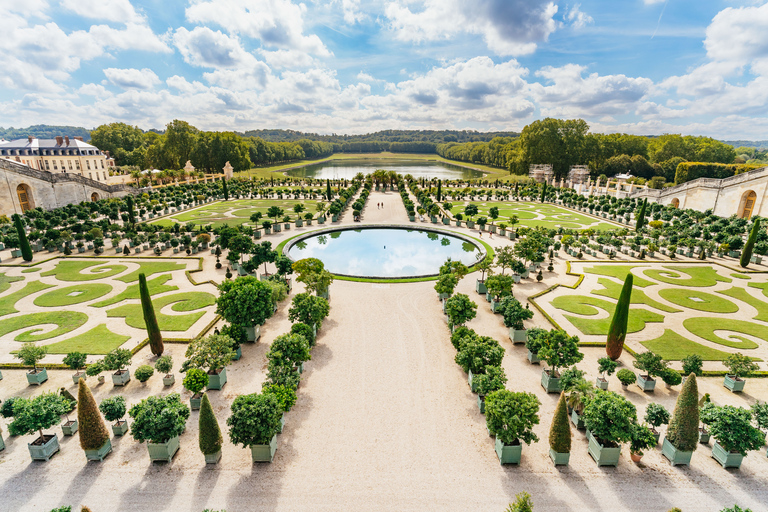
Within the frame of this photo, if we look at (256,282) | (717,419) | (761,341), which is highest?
(256,282)

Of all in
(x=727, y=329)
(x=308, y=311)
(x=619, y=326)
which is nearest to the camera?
(x=619, y=326)

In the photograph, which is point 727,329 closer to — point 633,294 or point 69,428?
point 633,294

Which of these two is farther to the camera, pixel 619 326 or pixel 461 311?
pixel 461 311

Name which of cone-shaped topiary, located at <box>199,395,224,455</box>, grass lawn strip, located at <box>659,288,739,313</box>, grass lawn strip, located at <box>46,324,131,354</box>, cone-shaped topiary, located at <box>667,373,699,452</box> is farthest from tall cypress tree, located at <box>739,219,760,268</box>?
grass lawn strip, located at <box>46,324,131,354</box>

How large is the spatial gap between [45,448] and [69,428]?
53.2 inches

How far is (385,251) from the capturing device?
136ft

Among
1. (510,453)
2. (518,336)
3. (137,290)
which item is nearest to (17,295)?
(137,290)

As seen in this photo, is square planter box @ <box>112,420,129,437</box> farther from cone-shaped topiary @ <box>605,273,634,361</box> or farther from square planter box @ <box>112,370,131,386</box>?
cone-shaped topiary @ <box>605,273,634,361</box>

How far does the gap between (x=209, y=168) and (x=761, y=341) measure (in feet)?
391

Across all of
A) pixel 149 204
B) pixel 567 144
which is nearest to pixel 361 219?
pixel 149 204

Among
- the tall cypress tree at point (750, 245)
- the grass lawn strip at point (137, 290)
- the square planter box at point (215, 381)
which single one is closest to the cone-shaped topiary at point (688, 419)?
the square planter box at point (215, 381)

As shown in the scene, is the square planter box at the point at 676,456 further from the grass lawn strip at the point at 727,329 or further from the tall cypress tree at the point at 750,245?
the tall cypress tree at the point at 750,245

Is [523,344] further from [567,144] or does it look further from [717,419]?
[567,144]

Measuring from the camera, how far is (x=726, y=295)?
97.0 feet
